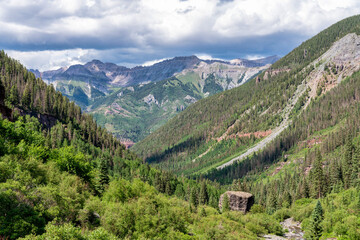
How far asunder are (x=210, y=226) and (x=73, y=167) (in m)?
45.1

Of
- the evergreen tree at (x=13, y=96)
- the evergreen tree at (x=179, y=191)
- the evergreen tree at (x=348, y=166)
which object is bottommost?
the evergreen tree at (x=179, y=191)

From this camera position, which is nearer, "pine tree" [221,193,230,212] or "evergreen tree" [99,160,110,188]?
"evergreen tree" [99,160,110,188]

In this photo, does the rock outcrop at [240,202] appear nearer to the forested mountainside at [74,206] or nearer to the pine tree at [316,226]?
the forested mountainside at [74,206]

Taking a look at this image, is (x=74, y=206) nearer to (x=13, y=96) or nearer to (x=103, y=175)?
(x=103, y=175)

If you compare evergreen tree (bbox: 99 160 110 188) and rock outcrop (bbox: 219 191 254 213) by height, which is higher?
evergreen tree (bbox: 99 160 110 188)

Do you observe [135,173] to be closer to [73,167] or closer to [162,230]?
[73,167]

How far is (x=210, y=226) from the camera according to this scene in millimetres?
75312

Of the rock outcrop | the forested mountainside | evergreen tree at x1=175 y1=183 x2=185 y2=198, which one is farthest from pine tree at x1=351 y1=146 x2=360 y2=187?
evergreen tree at x1=175 y1=183 x2=185 y2=198

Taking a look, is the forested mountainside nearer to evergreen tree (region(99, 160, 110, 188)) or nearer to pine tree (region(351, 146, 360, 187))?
evergreen tree (region(99, 160, 110, 188))

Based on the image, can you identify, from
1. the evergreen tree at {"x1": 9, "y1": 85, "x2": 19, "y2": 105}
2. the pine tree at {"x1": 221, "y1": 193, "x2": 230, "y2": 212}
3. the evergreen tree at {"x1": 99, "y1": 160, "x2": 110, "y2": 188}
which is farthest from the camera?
the evergreen tree at {"x1": 9, "y1": 85, "x2": 19, "y2": 105}

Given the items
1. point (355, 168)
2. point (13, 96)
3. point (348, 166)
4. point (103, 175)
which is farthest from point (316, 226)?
point (13, 96)

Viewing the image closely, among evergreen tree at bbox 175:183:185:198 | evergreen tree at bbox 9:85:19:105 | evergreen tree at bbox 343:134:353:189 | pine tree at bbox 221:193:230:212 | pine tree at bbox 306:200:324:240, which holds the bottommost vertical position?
evergreen tree at bbox 175:183:185:198

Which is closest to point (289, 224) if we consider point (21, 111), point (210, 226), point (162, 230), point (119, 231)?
point (210, 226)

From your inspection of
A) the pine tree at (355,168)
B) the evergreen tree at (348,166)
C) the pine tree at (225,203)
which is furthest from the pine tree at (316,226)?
the evergreen tree at (348,166)
